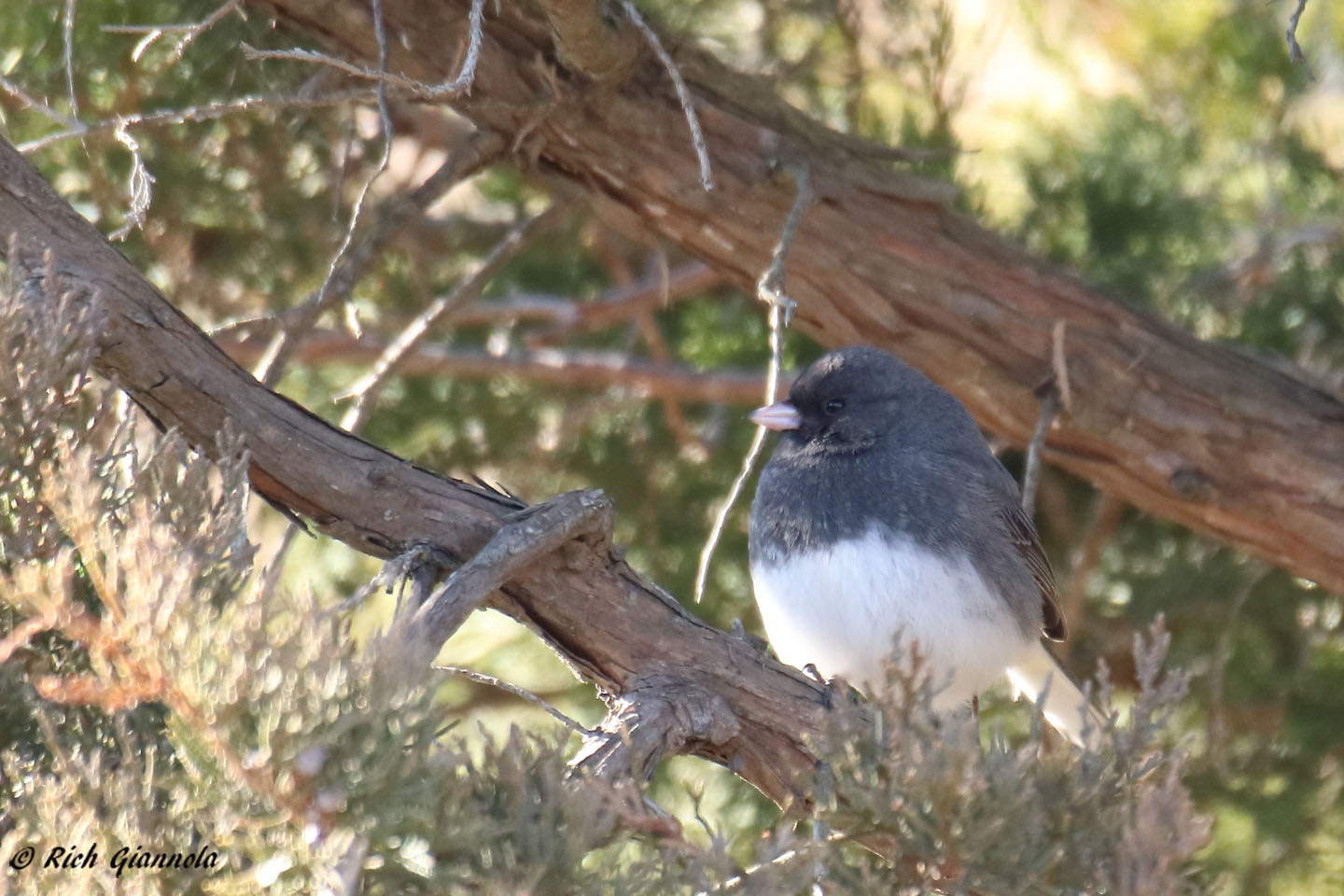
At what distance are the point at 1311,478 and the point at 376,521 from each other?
1795mm

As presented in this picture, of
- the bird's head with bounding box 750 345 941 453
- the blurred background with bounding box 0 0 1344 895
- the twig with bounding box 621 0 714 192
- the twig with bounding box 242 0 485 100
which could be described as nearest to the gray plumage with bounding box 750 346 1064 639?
the bird's head with bounding box 750 345 941 453

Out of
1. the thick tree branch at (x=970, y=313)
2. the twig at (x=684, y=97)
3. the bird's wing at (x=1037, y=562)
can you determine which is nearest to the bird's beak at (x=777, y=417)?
the thick tree branch at (x=970, y=313)

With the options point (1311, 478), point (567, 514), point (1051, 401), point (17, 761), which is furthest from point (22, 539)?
point (1311, 478)

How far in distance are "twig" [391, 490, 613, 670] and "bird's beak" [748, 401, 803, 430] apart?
0.81m

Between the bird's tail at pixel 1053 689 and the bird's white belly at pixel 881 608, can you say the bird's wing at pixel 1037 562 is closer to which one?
the bird's tail at pixel 1053 689

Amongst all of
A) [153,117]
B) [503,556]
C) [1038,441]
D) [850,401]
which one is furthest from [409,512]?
[1038,441]

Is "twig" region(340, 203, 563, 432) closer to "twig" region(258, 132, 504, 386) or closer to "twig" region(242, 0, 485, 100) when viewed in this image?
"twig" region(258, 132, 504, 386)

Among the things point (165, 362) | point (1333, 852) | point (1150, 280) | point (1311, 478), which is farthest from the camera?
point (1150, 280)

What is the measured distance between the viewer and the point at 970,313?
2656 mm

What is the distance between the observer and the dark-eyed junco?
7.45ft

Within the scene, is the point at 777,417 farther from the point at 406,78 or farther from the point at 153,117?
the point at 153,117

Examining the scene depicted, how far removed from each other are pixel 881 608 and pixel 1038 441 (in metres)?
0.52

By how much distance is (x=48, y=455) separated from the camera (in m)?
1.36

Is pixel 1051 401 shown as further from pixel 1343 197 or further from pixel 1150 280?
pixel 1343 197
